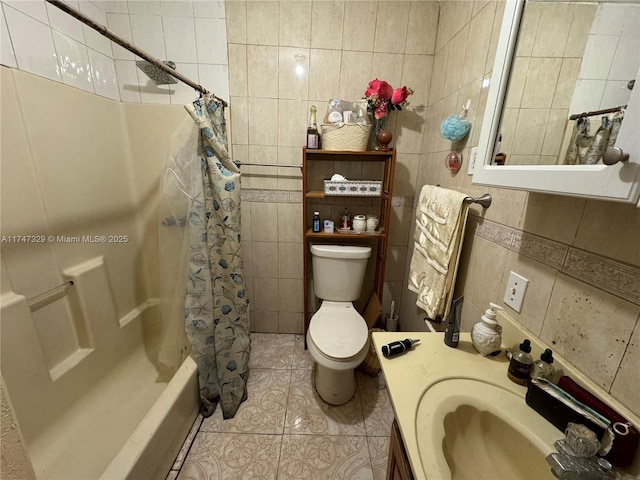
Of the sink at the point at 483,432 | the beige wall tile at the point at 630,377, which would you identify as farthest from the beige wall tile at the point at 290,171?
the beige wall tile at the point at 630,377

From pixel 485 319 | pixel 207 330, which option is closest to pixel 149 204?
pixel 207 330

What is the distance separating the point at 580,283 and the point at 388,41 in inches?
62.2

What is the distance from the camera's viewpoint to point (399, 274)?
187cm

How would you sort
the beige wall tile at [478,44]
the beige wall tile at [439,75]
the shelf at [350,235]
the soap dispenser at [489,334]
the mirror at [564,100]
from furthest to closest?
the shelf at [350,235] < the beige wall tile at [439,75] < the beige wall tile at [478,44] < the soap dispenser at [489,334] < the mirror at [564,100]

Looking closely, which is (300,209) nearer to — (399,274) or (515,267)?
(399,274)

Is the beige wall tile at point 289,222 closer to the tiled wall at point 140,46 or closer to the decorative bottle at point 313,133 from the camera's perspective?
the decorative bottle at point 313,133

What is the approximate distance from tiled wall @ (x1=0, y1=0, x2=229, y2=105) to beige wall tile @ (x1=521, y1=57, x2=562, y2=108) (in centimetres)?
154

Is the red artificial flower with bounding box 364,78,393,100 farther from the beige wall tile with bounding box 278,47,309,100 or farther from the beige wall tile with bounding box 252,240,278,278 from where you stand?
the beige wall tile with bounding box 252,240,278,278

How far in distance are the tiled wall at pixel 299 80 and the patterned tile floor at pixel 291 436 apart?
89 cm

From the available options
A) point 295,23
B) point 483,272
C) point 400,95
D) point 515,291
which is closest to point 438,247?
point 483,272

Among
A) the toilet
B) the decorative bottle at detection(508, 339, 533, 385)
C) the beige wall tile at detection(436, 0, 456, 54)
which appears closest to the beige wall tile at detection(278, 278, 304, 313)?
the toilet

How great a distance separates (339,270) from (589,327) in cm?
115

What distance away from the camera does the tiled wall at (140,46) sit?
120 centimetres

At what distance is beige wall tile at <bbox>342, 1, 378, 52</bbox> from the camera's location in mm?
1435
